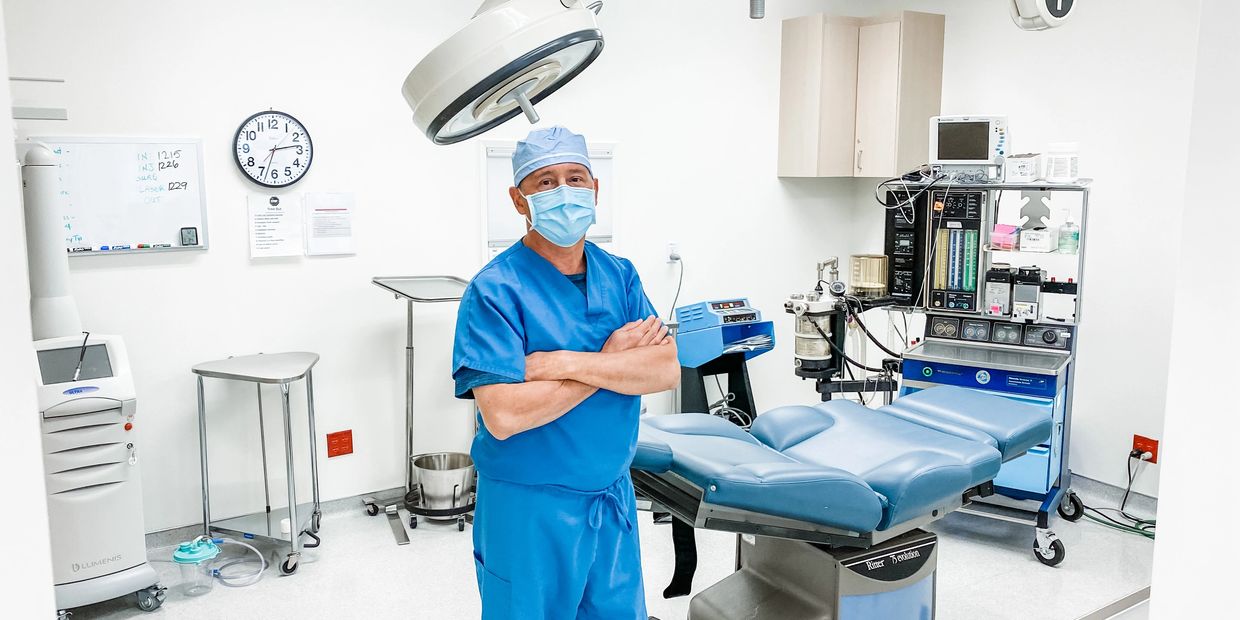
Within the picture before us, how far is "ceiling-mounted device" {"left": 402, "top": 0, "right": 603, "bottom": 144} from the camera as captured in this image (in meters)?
1.55

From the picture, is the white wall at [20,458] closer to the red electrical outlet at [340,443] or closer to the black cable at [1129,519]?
the red electrical outlet at [340,443]

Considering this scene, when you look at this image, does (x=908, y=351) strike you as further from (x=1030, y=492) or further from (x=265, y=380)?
(x=265, y=380)

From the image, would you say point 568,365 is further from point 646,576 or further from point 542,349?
point 646,576

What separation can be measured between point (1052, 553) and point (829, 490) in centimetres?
186

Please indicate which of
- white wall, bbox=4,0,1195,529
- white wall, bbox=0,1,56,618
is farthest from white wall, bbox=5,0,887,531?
white wall, bbox=0,1,56,618

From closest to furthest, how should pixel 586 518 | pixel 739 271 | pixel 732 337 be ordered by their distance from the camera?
pixel 586 518 → pixel 732 337 → pixel 739 271

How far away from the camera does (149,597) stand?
10.5ft

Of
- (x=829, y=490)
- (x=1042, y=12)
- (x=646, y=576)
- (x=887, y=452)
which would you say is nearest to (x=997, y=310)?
(x=1042, y=12)

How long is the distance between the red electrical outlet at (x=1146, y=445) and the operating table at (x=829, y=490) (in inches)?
61.4

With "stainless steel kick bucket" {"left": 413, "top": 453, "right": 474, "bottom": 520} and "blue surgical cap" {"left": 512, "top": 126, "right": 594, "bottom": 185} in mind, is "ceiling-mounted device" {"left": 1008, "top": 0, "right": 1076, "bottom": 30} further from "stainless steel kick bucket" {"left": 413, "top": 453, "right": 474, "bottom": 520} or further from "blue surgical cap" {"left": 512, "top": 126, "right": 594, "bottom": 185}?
"stainless steel kick bucket" {"left": 413, "top": 453, "right": 474, "bottom": 520}

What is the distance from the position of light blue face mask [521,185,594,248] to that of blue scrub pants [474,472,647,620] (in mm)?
536

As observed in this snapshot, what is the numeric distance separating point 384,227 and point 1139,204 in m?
3.31

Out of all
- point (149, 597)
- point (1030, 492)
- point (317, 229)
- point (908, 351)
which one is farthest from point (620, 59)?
point (149, 597)

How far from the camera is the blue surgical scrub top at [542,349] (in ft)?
6.27
